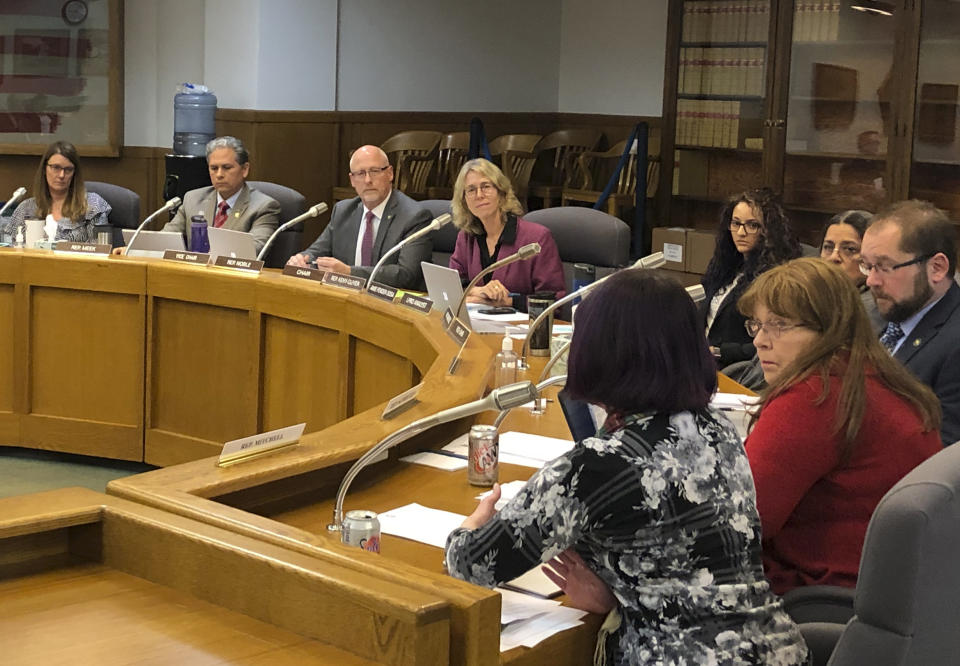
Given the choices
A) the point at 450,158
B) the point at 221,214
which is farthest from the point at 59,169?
the point at 450,158

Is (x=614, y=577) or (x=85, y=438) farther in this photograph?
(x=85, y=438)

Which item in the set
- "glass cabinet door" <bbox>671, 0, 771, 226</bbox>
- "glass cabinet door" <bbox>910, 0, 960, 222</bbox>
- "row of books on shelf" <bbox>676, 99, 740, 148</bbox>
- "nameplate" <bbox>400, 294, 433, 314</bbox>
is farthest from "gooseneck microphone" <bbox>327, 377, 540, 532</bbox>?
"row of books on shelf" <bbox>676, 99, 740, 148</bbox>

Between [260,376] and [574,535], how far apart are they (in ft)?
9.93

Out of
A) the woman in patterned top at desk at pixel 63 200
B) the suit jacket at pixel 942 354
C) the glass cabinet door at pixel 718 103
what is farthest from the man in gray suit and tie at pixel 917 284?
the glass cabinet door at pixel 718 103

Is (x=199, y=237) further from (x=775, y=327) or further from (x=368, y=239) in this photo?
(x=775, y=327)

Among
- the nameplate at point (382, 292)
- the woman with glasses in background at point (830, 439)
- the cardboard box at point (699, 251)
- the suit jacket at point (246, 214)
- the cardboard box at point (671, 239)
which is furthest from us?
the cardboard box at point (671, 239)

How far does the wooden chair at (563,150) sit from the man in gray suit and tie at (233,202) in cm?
340

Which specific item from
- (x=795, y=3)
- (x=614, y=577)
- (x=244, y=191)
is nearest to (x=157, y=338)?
(x=244, y=191)

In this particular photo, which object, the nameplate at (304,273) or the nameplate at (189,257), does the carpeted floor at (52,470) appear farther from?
the nameplate at (304,273)

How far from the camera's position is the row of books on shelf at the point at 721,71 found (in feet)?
23.1

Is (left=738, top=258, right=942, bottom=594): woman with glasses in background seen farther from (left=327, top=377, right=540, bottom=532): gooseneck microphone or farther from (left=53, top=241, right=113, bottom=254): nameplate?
(left=53, top=241, right=113, bottom=254): nameplate

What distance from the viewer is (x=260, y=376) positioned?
4.49m

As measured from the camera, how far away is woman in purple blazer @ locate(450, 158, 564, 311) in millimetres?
4598

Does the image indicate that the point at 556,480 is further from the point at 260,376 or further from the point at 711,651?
the point at 260,376
